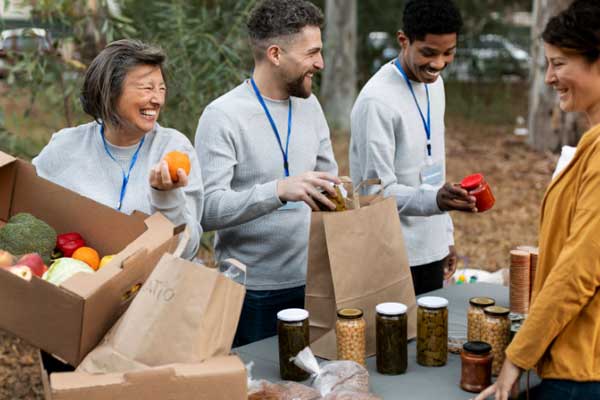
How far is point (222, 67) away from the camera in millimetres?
4836

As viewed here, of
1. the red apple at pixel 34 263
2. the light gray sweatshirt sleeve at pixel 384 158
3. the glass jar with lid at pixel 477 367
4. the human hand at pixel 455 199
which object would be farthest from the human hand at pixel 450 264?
the red apple at pixel 34 263

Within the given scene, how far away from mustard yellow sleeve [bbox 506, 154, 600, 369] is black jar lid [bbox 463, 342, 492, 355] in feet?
0.52

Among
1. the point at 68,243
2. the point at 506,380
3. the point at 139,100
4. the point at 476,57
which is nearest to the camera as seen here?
the point at 506,380

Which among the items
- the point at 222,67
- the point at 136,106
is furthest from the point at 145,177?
the point at 222,67

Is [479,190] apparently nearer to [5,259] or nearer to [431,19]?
[431,19]

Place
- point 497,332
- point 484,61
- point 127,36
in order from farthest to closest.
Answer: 1. point 484,61
2. point 127,36
3. point 497,332

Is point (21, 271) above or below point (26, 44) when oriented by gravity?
below

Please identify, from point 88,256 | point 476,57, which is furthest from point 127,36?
point 476,57

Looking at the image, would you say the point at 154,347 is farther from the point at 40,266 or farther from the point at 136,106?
the point at 136,106

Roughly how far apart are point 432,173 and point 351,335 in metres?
1.08

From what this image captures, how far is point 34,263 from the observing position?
1986 millimetres

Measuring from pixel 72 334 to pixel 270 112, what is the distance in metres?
1.26

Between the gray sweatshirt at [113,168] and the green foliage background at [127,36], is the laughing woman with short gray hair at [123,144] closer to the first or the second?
the gray sweatshirt at [113,168]

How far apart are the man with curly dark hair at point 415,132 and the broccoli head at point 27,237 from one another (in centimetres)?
118
